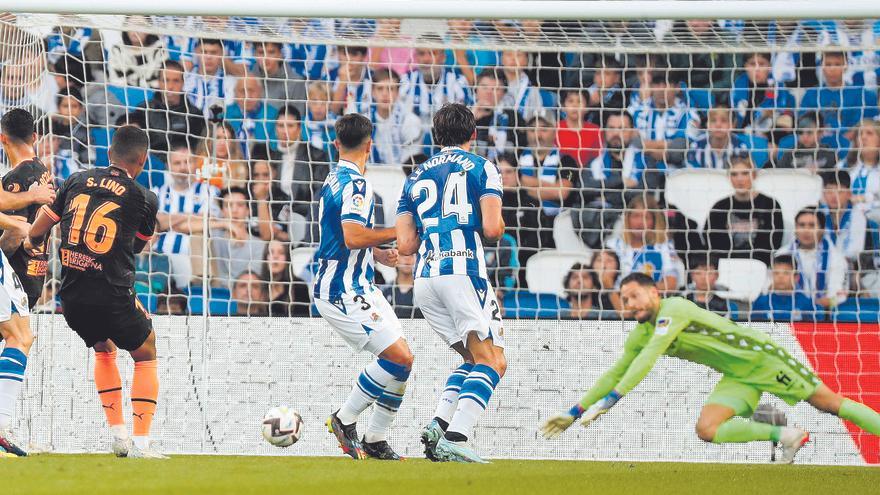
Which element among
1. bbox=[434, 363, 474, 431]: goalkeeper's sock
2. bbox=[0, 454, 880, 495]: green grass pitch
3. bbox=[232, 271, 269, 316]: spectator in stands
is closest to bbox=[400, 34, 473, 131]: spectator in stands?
bbox=[232, 271, 269, 316]: spectator in stands

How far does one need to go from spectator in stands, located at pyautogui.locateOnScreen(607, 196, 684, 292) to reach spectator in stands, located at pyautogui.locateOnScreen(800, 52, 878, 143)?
1.48m

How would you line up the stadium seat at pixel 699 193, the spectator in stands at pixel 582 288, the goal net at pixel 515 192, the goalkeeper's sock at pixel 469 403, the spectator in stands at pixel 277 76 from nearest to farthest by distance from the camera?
the goalkeeper's sock at pixel 469 403 < the goal net at pixel 515 192 < the spectator in stands at pixel 582 288 < the stadium seat at pixel 699 193 < the spectator in stands at pixel 277 76

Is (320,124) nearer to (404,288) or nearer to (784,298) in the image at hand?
(404,288)

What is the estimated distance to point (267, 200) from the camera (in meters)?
10.2

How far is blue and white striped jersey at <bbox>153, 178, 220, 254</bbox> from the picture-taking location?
33.2ft

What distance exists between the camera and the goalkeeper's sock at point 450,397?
23.1ft

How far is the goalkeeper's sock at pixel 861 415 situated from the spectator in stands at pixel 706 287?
183 centimetres

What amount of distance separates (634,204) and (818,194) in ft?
4.67

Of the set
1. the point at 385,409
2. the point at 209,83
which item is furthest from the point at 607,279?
the point at 209,83

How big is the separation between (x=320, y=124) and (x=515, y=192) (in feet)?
5.49

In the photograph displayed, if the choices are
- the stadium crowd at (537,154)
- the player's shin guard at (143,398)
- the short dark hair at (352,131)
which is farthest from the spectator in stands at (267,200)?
the player's shin guard at (143,398)

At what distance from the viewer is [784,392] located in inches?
A: 303

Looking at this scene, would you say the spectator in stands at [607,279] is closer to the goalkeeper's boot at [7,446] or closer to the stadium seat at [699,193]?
the stadium seat at [699,193]

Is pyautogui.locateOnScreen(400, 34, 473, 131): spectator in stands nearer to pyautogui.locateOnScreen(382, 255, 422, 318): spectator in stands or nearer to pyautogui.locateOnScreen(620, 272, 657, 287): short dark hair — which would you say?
pyautogui.locateOnScreen(382, 255, 422, 318): spectator in stands
